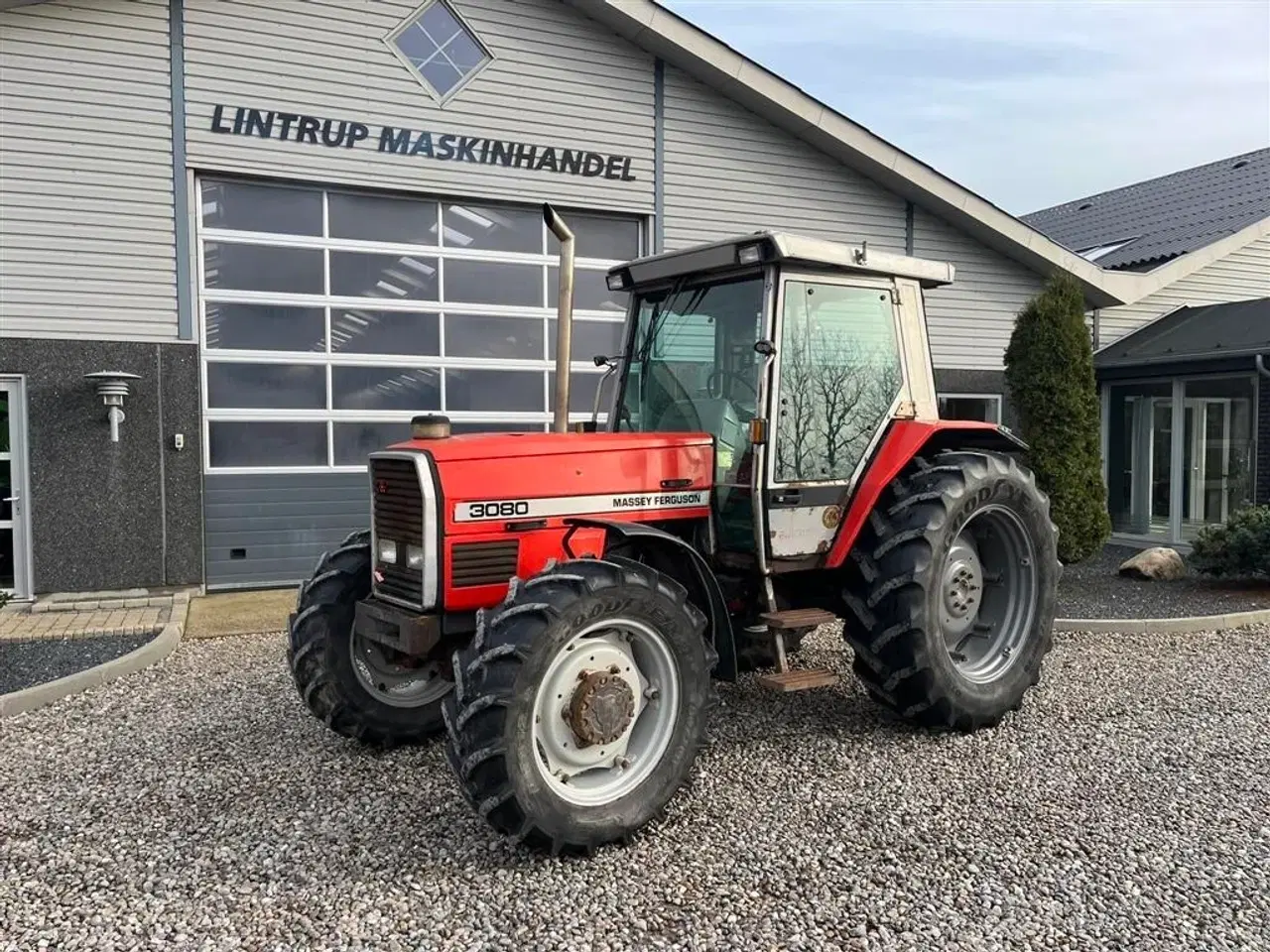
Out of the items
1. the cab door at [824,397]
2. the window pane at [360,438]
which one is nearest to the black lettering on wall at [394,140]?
the window pane at [360,438]

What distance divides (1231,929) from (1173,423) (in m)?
10.9

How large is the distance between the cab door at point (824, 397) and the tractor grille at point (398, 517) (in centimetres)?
158

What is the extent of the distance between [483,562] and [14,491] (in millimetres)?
6535

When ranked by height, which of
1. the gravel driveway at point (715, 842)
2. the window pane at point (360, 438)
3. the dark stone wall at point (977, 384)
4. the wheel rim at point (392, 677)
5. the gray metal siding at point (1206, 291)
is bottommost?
the gravel driveway at point (715, 842)

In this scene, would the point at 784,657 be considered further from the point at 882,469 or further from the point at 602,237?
the point at 602,237

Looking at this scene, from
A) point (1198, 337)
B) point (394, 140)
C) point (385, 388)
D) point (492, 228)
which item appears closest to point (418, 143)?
point (394, 140)

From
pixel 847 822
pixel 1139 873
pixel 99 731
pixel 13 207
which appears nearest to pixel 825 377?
pixel 847 822

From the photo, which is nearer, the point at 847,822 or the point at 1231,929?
the point at 1231,929

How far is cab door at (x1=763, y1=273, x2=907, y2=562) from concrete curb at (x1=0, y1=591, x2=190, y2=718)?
14.1 ft

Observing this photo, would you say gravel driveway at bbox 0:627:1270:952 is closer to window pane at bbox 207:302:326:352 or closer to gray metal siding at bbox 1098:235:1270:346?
window pane at bbox 207:302:326:352

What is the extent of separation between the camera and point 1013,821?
3807mm

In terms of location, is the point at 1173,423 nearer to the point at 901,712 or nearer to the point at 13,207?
the point at 901,712

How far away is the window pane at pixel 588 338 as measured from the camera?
33.9 ft

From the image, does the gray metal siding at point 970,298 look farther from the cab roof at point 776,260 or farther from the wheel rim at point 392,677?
the wheel rim at point 392,677
